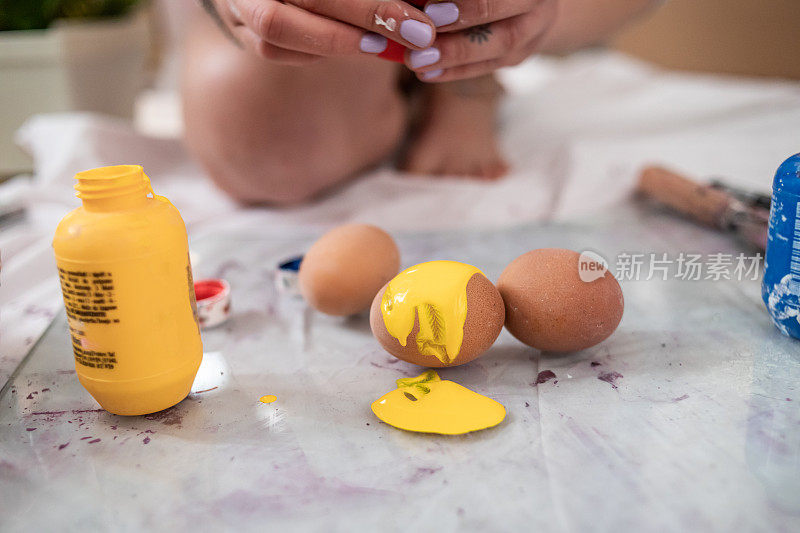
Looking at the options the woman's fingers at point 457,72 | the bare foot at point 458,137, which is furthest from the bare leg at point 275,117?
the woman's fingers at point 457,72

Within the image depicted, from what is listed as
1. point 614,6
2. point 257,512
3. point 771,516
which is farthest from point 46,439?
point 614,6

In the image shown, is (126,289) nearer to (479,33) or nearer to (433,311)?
(433,311)

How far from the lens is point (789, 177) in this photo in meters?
0.68

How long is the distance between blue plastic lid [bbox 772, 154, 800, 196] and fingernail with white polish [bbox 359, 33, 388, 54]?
1.49 feet

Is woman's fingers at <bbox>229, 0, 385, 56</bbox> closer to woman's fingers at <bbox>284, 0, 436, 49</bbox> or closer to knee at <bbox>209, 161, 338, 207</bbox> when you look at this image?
woman's fingers at <bbox>284, 0, 436, 49</bbox>

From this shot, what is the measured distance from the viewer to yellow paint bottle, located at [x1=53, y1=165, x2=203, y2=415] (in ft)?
1.86

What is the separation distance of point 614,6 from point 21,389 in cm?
128

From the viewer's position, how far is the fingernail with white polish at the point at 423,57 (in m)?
0.80

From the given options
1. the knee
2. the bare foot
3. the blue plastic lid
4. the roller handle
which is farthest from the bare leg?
the blue plastic lid

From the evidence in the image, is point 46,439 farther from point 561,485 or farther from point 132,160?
point 132,160

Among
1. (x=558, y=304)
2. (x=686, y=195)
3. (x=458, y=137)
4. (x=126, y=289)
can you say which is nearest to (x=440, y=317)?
(x=558, y=304)

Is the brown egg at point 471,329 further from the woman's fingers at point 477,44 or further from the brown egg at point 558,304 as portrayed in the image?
the woman's fingers at point 477,44

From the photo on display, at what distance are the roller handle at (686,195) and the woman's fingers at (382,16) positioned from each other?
57 centimetres

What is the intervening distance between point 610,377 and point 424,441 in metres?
0.22
